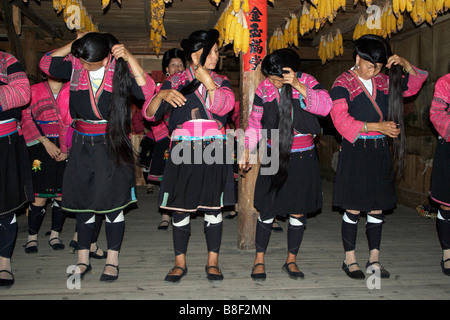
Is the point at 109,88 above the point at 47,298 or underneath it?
above

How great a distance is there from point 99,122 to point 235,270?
1768mm

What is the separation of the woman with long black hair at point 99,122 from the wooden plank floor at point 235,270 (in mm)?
678

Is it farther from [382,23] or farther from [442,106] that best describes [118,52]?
[382,23]

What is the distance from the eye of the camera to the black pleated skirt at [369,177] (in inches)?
134

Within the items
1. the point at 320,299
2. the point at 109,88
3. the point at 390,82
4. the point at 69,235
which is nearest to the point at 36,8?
the point at 69,235

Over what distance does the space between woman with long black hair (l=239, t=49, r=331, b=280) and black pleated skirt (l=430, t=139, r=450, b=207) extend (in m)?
1.13

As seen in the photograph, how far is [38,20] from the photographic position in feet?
22.8

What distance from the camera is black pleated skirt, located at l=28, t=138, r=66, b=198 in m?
4.19

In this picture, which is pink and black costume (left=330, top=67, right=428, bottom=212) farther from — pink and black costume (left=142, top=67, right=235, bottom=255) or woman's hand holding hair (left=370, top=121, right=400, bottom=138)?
pink and black costume (left=142, top=67, right=235, bottom=255)

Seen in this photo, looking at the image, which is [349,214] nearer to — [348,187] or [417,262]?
[348,187]

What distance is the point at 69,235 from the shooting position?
485 centimetres

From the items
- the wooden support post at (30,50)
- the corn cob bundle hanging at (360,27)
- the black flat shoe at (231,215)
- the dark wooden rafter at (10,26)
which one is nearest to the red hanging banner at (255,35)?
the black flat shoe at (231,215)

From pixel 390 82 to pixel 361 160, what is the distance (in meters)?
0.70

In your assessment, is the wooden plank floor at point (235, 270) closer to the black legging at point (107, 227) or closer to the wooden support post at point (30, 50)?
the black legging at point (107, 227)
